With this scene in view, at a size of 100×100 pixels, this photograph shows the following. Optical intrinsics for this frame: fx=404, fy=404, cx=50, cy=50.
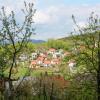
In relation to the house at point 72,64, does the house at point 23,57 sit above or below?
above

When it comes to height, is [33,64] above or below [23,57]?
below

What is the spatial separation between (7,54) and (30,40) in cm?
145

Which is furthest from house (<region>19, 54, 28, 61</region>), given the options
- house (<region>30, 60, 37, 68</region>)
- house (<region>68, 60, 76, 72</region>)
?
house (<region>68, 60, 76, 72</region>)

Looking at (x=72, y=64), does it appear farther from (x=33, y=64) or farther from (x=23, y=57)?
(x=23, y=57)

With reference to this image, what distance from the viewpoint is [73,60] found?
24.9m

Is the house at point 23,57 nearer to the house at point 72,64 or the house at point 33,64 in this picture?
the house at point 33,64

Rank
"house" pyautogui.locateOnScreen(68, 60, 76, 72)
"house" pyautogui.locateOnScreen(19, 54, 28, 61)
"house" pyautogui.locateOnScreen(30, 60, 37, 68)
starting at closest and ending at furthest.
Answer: "house" pyautogui.locateOnScreen(19, 54, 28, 61) → "house" pyautogui.locateOnScreen(30, 60, 37, 68) → "house" pyautogui.locateOnScreen(68, 60, 76, 72)

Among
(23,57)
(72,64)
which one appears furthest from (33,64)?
(72,64)

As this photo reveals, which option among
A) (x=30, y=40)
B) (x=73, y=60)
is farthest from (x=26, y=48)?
(x=73, y=60)

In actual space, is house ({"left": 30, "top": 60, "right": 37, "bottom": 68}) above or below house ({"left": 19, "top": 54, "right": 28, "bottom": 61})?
below

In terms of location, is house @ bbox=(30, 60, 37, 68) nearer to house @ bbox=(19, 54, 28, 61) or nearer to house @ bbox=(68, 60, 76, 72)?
house @ bbox=(19, 54, 28, 61)

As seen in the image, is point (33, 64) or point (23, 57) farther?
point (33, 64)

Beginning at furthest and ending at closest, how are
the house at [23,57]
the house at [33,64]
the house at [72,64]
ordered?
the house at [72,64], the house at [33,64], the house at [23,57]

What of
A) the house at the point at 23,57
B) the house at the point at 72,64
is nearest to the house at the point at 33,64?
the house at the point at 23,57
